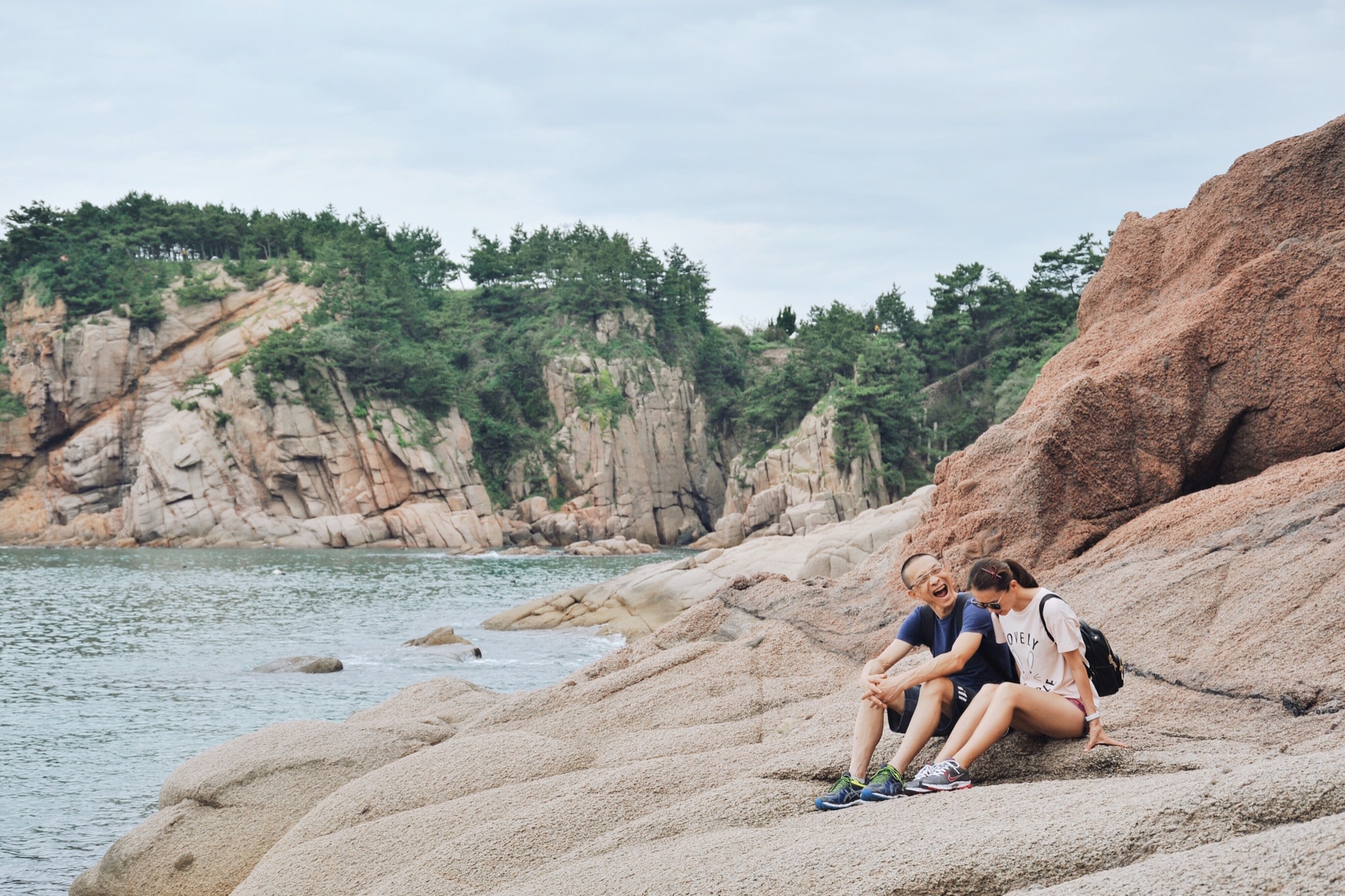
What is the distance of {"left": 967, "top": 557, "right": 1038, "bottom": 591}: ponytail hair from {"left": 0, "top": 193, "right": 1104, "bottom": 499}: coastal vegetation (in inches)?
1984

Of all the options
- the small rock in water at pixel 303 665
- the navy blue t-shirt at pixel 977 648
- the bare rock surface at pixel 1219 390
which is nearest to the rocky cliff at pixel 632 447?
the small rock in water at pixel 303 665

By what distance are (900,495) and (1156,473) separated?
5190cm

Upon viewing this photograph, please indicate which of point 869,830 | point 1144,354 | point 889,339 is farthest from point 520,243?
point 869,830

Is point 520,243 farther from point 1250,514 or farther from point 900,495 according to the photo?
point 1250,514

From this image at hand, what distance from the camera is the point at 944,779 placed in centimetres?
558

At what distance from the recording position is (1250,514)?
876cm

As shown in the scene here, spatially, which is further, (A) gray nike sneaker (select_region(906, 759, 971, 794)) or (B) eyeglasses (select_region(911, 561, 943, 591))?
(B) eyeglasses (select_region(911, 561, 943, 591))

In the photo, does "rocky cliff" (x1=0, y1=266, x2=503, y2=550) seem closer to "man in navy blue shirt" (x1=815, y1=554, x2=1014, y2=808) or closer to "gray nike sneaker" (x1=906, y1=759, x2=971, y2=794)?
"man in navy blue shirt" (x1=815, y1=554, x2=1014, y2=808)

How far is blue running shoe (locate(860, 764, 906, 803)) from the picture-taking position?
18.6 feet

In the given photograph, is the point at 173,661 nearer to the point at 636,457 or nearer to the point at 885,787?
the point at 885,787

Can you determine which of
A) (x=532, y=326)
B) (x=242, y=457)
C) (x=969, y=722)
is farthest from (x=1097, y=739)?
(x=532, y=326)

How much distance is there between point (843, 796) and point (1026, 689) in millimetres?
1181

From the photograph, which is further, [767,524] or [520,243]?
[520,243]

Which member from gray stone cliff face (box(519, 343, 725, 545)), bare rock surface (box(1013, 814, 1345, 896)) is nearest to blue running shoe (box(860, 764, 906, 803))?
bare rock surface (box(1013, 814, 1345, 896))
